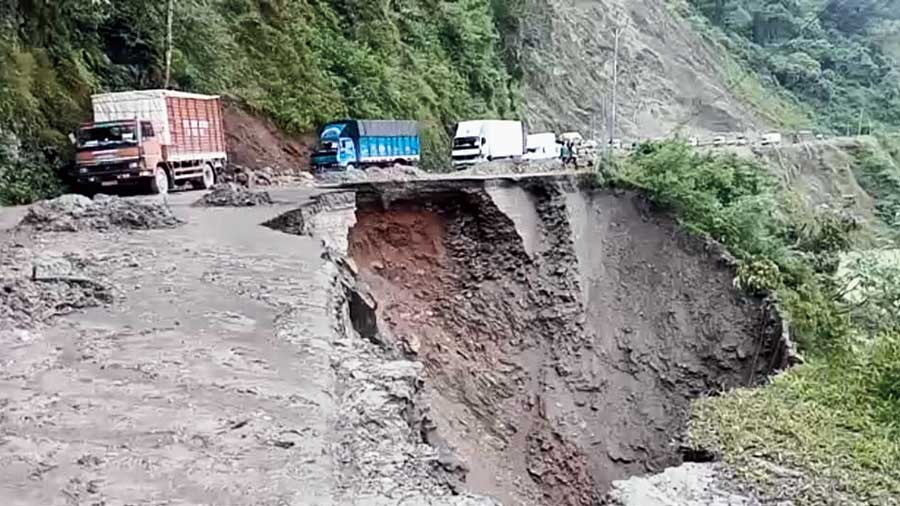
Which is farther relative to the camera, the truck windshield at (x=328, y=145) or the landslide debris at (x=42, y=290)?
the truck windshield at (x=328, y=145)

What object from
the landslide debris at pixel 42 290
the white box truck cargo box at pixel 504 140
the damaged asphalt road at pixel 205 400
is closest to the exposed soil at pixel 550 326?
the landslide debris at pixel 42 290

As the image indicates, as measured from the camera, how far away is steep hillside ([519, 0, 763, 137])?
44.3 metres

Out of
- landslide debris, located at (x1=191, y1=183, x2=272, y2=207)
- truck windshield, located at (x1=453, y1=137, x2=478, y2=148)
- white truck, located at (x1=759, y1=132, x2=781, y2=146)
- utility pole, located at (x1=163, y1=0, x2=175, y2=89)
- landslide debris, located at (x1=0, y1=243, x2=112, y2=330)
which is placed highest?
utility pole, located at (x1=163, y1=0, x2=175, y2=89)

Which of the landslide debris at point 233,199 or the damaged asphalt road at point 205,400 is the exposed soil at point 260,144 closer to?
the landslide debris at point 233,199

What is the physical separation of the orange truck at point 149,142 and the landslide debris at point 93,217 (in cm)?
453

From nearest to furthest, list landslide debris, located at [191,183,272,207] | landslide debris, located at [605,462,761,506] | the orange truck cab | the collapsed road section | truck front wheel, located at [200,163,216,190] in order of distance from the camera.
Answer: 1. landslide debris, located at [605,462,761,506]
2. landslide debris, located at [191,183,272,207]
3. the collapsed road section
4. the orange truck cab
5. truck front wheel, located at [200,163,216,190]

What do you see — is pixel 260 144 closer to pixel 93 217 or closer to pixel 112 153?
pixel 112 153

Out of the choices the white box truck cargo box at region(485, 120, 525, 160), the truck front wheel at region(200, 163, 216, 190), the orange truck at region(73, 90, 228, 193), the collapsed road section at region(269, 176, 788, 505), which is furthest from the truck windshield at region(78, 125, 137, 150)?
the white box truck cargo box at region(485, 120, 525, 160)

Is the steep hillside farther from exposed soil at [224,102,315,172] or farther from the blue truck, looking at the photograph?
exposed soil at [224,102,315,172]

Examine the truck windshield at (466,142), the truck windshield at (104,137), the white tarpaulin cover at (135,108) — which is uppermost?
the white tarpaulin cover at (135,108)

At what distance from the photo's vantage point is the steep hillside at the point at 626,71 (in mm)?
44281

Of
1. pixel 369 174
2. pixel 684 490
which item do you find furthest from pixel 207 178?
pixel 684 490

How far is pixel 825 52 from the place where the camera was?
2425 inches

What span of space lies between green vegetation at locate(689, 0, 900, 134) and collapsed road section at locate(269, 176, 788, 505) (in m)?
47.8
